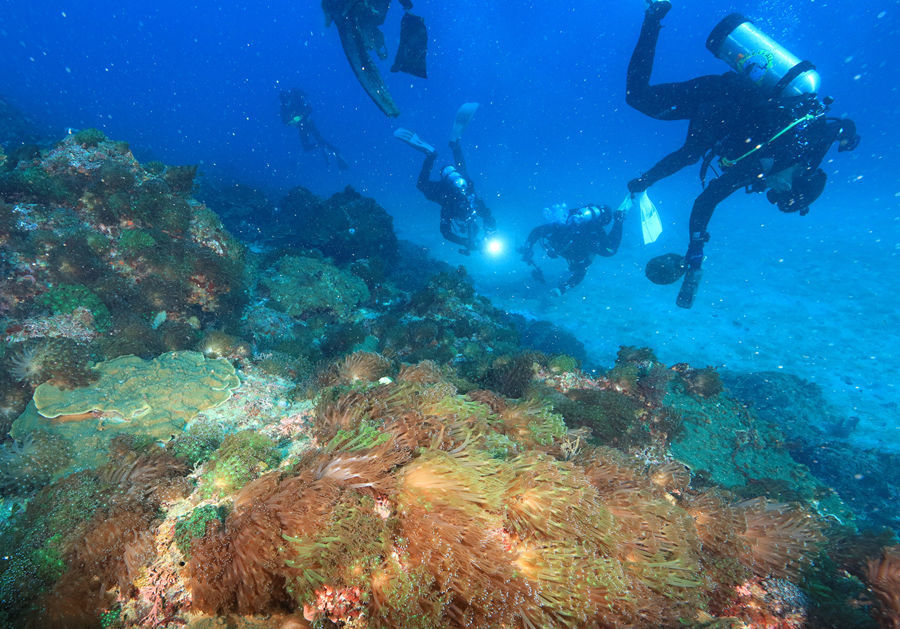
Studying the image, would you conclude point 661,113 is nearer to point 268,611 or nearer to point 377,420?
point 377,420

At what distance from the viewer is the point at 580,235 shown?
16.5 m

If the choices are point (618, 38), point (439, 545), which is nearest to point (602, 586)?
point (439, 545)

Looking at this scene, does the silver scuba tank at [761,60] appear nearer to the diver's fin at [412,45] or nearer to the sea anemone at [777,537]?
the diver's fin at [412,45]

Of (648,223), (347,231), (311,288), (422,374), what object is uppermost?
(648,223)

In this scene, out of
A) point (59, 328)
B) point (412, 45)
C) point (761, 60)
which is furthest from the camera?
point (412, 45)

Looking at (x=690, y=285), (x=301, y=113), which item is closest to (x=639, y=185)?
(x=690, y=285)

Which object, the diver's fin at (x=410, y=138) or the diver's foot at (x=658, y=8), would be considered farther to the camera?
the diver's fin at (x=410, y=138)

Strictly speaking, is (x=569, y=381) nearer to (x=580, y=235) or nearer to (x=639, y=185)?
(x=639, y=185)

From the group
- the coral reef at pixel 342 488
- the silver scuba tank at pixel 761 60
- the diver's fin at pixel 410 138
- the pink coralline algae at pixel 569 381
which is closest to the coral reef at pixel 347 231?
the diver's fin at pixel 410 138

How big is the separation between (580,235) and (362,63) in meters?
11.3

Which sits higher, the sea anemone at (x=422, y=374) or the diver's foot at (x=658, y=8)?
the diver's foot at (x=658, y=8)

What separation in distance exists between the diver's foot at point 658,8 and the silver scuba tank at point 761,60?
150 cm

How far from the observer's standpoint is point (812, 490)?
5.29m

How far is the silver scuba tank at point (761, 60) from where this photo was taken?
8273 mm
